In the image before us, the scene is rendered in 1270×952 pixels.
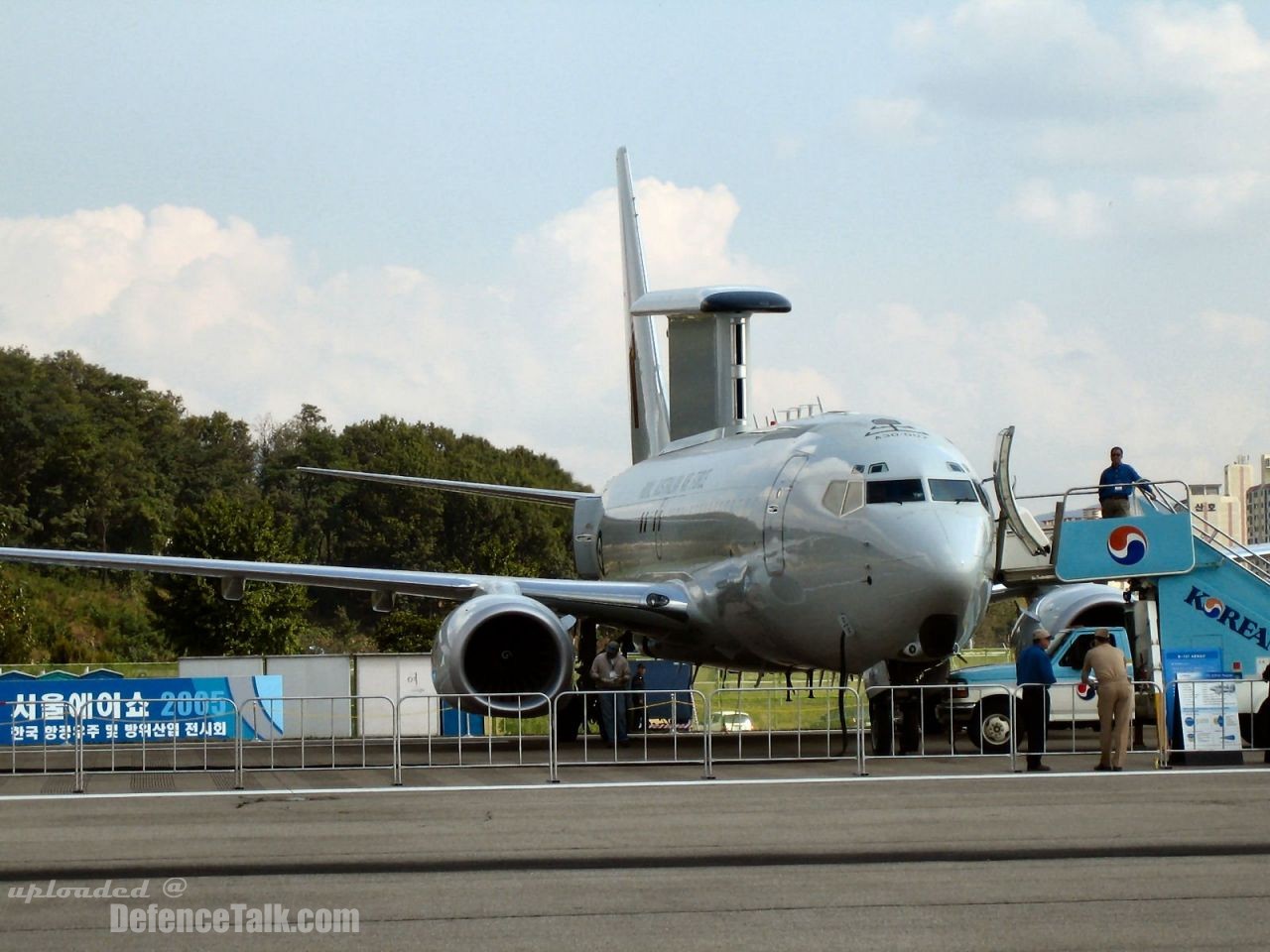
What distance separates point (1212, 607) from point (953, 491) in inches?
122

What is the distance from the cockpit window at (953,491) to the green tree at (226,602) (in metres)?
36.8

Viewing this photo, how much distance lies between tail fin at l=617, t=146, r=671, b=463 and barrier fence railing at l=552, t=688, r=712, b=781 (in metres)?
5.29

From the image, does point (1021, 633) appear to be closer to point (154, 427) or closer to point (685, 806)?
point (685, 806)

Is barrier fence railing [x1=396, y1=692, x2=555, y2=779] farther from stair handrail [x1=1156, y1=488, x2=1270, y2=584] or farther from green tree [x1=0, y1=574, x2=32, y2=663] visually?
green tree [x1=0, y1=574, x2=32, y2=663]

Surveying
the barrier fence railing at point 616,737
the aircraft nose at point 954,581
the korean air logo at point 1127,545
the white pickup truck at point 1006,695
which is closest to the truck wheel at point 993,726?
the white pickup truck at point 1006,695

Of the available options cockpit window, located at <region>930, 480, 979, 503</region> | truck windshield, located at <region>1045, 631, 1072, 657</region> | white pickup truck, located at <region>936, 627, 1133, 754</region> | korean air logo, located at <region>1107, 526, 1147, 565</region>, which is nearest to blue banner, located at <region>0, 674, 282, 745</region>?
white pickup truck, located at <region>936, 627, 1133, 754</region>

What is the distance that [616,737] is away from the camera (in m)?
18.9

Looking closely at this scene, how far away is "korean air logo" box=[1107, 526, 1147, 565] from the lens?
19219 mm

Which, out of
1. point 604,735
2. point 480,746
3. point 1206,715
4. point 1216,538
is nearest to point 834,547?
point 1206,715

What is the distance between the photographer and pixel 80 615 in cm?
6278

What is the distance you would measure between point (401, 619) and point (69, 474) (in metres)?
19.8

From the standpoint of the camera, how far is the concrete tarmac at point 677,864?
27.0 ft

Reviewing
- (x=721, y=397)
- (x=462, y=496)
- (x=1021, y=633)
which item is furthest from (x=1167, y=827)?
(x=462, y=496)

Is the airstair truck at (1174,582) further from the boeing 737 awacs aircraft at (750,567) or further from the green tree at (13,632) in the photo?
the green tree at (13,632)
